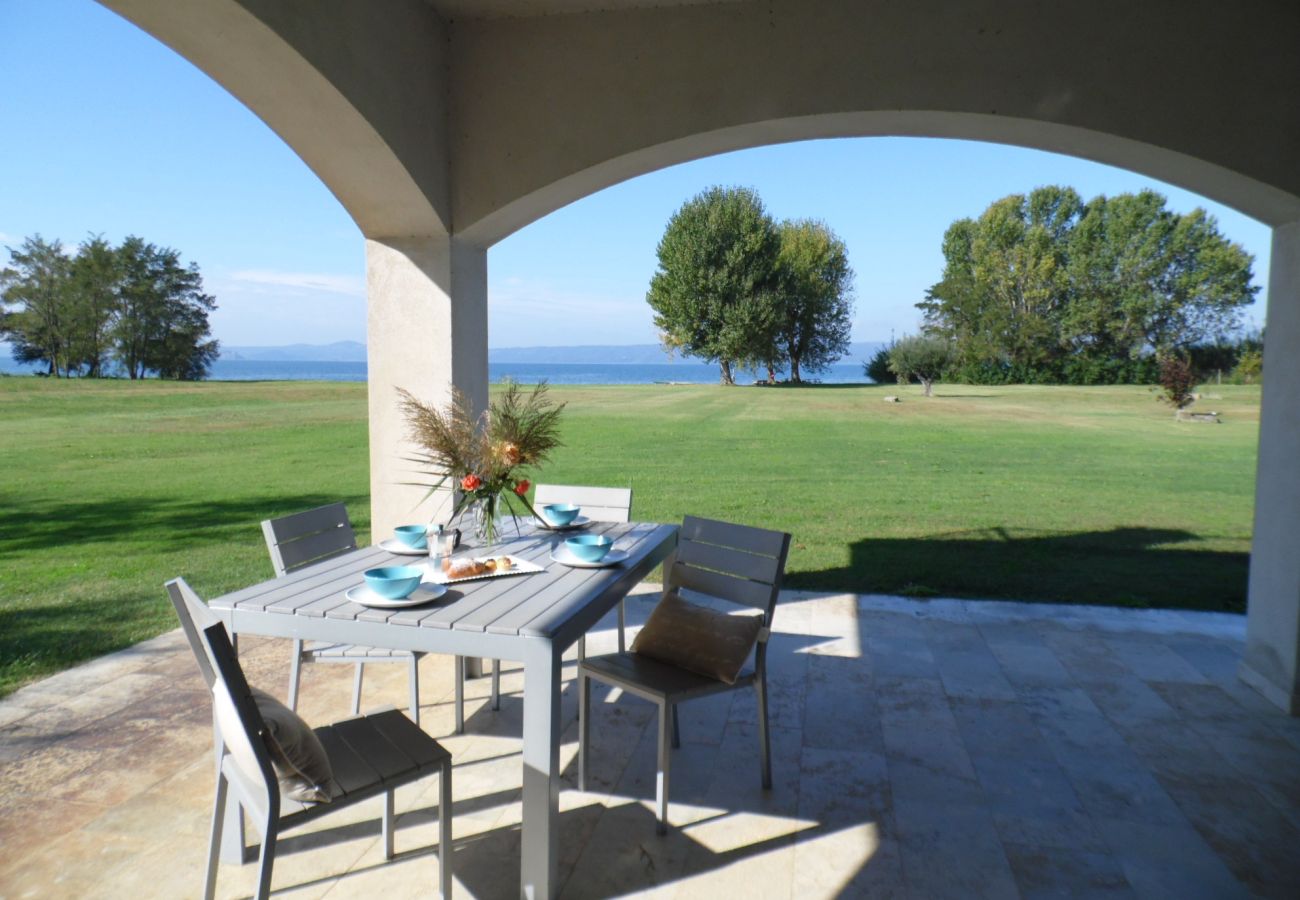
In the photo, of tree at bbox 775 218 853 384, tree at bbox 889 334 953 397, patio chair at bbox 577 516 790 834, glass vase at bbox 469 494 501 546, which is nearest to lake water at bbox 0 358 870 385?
tree at bbox 775 218 853 384

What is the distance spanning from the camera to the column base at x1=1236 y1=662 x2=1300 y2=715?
321cm

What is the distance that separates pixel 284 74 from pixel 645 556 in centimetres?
195

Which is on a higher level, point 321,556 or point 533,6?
point 533,6

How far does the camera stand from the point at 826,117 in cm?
324

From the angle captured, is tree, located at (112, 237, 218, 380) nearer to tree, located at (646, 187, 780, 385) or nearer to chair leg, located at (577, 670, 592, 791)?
tree, located at (646, 187, 780, 385)

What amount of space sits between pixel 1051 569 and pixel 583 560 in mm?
4544

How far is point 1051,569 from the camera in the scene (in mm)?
5770

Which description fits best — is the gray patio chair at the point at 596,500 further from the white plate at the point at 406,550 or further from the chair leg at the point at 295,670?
the chair leg at the point at 295,670

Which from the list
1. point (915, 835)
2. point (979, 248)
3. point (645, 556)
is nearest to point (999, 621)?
point (915, 835)

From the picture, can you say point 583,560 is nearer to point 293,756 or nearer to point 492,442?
point 492,442

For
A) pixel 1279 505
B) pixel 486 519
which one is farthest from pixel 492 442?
pixel 1279 505

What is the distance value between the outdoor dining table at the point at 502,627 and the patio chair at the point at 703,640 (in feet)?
1.00

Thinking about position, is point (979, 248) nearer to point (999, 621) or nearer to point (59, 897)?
point (999, 621)

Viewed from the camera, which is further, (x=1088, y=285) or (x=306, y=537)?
(x=1088, y=285)
